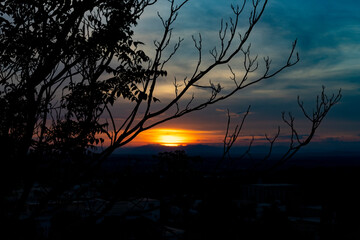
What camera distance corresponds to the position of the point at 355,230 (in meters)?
17.1

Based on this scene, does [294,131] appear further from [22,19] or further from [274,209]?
[274,209]

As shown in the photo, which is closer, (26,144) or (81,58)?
(26,144)

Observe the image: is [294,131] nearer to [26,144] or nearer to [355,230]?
[26,144]

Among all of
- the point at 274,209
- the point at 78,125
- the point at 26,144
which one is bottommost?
the point at 274,209

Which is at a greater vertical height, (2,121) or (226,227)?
(2,121)

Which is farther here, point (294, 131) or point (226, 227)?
point (226, 227)

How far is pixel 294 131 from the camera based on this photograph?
3.23 m

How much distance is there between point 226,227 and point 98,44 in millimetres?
10201

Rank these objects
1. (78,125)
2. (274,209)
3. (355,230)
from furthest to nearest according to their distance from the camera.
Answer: (355,230) < (274,209) < (78,125)

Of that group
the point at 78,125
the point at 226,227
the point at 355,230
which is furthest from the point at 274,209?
the point at 78,125

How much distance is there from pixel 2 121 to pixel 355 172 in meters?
21.7

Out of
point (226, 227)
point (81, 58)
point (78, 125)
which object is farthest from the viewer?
point (226, 227)

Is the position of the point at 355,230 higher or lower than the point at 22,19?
lower

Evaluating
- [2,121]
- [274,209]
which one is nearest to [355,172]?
[274,209]
